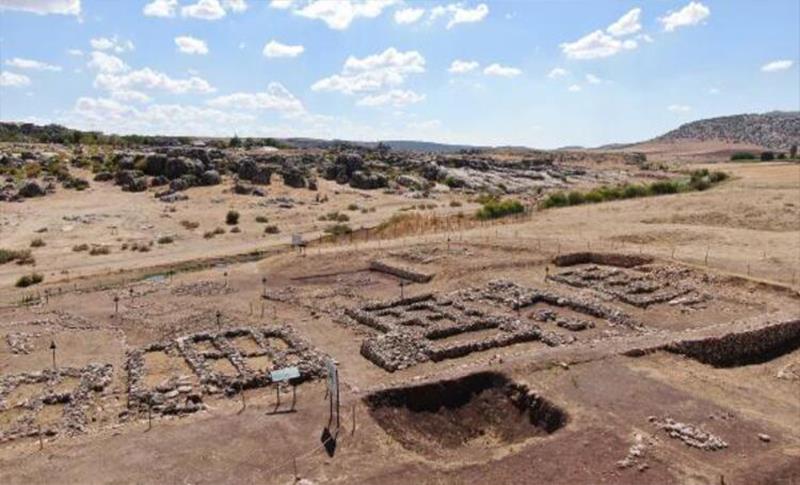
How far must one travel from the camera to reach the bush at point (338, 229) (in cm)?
5503

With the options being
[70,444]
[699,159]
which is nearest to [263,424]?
[70,444]

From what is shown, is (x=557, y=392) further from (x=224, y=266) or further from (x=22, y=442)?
(x=224, y=266)

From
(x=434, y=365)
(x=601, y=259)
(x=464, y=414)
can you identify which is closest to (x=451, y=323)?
(x=434, y=365)

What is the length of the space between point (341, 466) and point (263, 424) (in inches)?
123

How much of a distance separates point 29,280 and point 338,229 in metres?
23.5

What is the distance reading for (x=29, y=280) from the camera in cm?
4000

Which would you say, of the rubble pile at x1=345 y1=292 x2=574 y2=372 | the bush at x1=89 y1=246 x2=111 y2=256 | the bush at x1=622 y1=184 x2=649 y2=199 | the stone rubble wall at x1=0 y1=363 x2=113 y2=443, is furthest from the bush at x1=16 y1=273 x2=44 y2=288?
the bush at x1=622 y1=184 x2=649 y2=199

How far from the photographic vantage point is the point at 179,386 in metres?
21.0

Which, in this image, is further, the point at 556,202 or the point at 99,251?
the point at 556,202

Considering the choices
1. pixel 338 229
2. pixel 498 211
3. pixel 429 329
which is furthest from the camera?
pixel 498 211

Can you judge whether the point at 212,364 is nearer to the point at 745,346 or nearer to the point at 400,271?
the point at 400,271

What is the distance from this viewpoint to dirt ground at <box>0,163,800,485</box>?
16.2 m

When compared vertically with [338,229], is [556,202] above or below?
above

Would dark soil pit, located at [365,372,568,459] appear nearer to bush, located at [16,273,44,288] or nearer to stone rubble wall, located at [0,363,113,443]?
stone rubble wall, located at [0,363,113,443]
